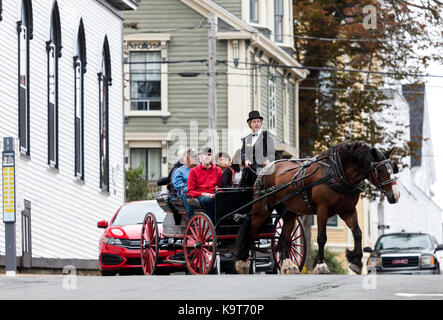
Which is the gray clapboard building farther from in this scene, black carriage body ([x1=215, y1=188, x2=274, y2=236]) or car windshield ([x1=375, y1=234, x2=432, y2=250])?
black carriage body ([x1=215, y1=188, x2=274, y2=236])

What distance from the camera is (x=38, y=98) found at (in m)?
29.8

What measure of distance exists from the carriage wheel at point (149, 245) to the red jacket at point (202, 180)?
1544mm

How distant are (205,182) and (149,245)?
2046 mm

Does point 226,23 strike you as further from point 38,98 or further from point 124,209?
point 124,209

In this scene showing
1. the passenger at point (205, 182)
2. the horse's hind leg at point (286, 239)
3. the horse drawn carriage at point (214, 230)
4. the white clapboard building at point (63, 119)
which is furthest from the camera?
the white clapboard building at point (63, 119)

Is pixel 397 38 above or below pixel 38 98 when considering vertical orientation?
above

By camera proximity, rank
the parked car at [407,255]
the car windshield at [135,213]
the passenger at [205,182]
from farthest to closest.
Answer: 1. the parked car at [407,255]
2. the car windshield at [135,213]
3. the passenger at [205,182]

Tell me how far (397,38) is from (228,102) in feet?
29.6

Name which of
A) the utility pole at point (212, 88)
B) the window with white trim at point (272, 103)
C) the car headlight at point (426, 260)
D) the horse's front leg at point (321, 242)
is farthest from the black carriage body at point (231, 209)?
the window with white trim at point (272, 103)

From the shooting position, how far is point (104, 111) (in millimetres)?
36375

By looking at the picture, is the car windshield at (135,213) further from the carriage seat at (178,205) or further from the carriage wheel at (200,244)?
the carriage wheel at (200,244)

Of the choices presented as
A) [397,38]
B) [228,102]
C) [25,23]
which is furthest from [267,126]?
[25,23]

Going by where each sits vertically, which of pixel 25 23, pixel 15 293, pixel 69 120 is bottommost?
pixel 15 293

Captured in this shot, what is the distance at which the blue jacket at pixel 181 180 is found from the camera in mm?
19938
